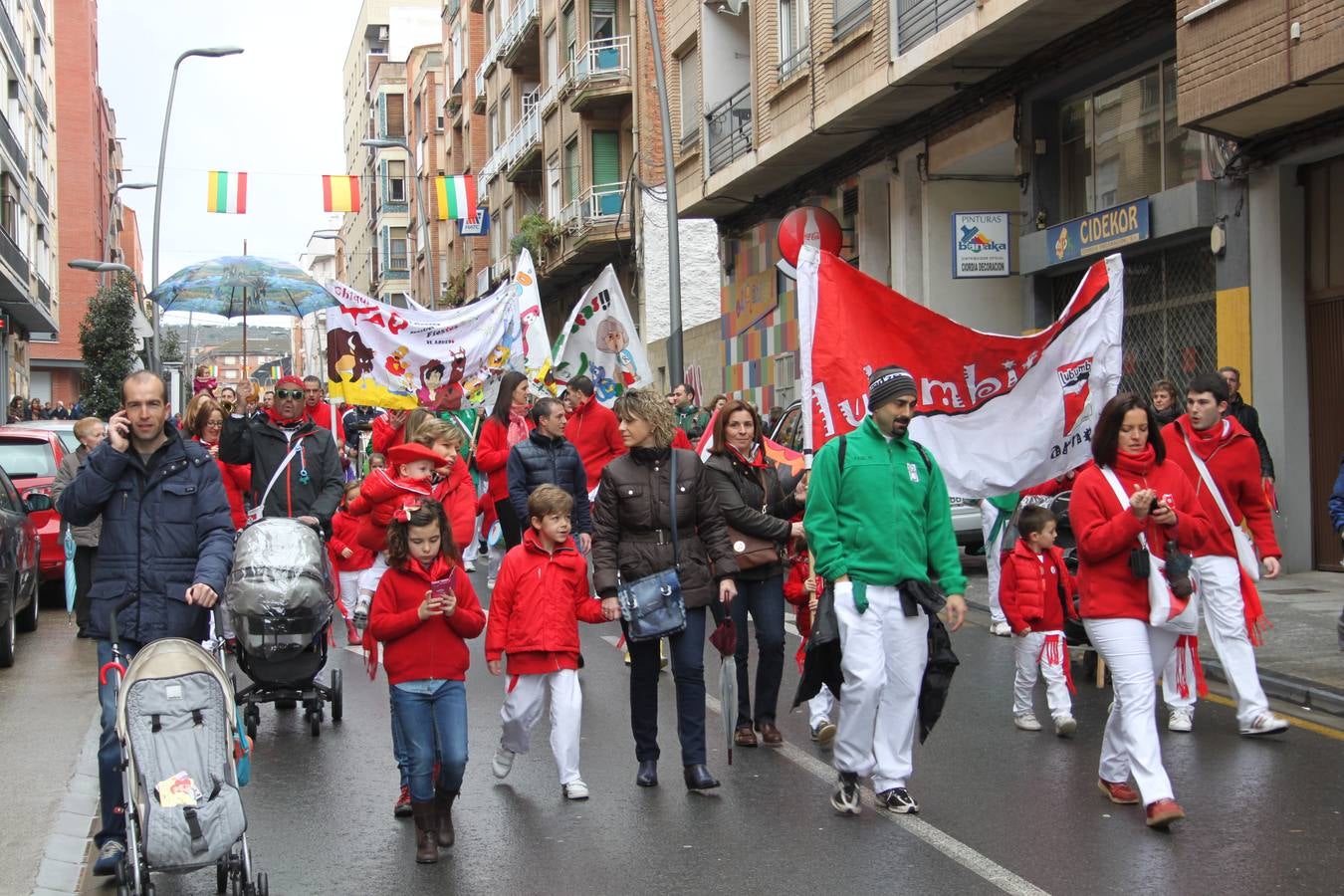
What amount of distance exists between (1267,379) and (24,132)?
136 ft

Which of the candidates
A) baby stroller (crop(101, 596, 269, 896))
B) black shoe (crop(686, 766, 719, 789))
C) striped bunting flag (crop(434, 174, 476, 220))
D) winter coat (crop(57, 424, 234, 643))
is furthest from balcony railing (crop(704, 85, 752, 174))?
baby stroller (crop(101, 596, 269, 896))

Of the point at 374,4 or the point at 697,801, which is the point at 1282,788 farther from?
the point at 374,4

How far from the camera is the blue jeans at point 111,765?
568 cm

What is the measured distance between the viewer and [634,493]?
287 inches

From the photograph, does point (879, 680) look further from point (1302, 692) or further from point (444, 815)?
point (1302, 692)

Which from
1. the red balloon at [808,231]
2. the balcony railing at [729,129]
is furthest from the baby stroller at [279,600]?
the balcony railing at [729,129]

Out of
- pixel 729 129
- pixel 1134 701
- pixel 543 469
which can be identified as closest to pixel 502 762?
pixel 543 469

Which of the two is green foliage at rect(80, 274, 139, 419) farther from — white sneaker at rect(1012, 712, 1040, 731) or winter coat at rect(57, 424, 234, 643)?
winter coat at rect(57, 424, 234, 643)

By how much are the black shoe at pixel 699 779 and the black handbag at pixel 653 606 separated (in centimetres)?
63

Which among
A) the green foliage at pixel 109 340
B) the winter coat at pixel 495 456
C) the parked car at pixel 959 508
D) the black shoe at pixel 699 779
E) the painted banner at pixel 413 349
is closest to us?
the black shoe at pixel 699 779

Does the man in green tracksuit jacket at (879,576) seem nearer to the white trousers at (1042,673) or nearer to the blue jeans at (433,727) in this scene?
the blue jeans at (433,727)

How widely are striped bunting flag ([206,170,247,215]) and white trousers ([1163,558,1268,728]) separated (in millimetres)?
25238

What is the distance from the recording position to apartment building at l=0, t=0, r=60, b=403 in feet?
133

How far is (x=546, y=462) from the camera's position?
954 cm
